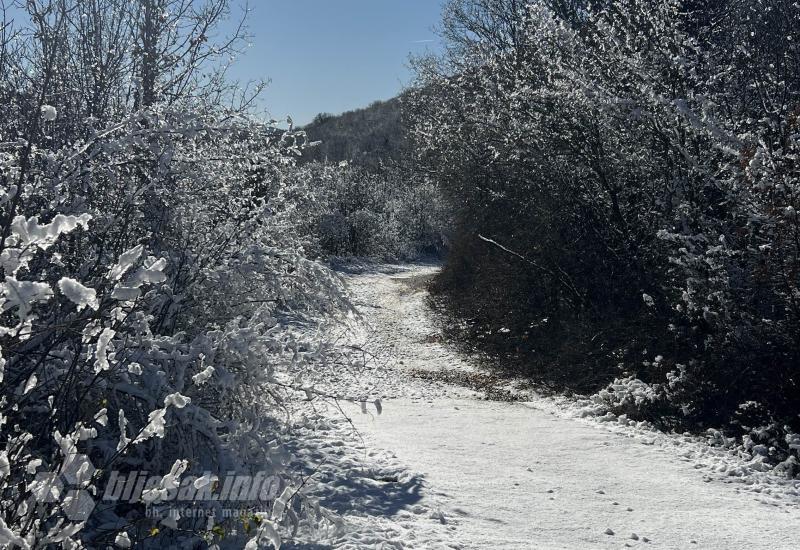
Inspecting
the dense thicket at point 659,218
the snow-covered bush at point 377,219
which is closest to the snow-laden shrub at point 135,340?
the dense thicket at point 659,218

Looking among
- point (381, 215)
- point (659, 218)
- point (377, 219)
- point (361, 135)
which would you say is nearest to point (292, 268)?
point (659, 218)

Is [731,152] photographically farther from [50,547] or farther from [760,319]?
[50,547]

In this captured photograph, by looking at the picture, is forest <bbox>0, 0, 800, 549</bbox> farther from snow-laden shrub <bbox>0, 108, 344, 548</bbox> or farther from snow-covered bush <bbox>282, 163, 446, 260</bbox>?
snow-covered bush <bbox>282, 163, 446, 260</bbox>

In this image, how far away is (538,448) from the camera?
6.32m

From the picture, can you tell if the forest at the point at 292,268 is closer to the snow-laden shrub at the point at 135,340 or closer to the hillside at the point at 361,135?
the snow-laden shrub at the point at 135,340

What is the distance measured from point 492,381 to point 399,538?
6.28 m

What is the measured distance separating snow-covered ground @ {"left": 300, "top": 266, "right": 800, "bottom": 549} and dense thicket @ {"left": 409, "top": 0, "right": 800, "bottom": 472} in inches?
30.2

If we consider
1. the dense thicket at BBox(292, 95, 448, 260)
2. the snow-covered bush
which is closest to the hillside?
the dense thicket at BBox(292, 95, 448, 260)

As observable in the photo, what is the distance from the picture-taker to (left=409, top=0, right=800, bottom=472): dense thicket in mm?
6531

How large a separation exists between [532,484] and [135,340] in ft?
10.9

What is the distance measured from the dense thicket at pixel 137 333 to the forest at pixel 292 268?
0.02 m

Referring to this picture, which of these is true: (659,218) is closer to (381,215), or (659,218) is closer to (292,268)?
(292,268)

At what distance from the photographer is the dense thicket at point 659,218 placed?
6.53 m

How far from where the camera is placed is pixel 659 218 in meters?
9.16
